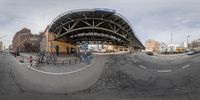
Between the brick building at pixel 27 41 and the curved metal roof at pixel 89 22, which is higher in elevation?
the curved metal roof at pixel 89 22

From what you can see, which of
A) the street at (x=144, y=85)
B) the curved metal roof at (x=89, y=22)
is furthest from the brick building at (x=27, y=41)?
the street at (x=144, y=85)

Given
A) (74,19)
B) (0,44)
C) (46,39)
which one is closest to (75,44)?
(74,19)

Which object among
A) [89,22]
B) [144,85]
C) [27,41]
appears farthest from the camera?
[27,41]

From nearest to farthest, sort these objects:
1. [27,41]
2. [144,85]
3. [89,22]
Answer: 1. [144,85]
2. [89,22]
3. [27,41]

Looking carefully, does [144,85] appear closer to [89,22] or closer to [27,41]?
[89,22]

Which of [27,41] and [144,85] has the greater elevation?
[27,41]

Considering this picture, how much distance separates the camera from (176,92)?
486 cm

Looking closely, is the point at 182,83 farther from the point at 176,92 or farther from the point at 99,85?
the point at 99,85

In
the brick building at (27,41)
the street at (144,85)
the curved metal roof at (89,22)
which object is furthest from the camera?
the brick building at (27,41)

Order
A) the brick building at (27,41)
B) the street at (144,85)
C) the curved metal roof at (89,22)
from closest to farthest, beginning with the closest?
1. the street at (144,85)
2. the curved metal roof at (89,22)
3. the brick building at (27,41)

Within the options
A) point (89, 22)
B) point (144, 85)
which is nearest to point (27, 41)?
point (89, 22)

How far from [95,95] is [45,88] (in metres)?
1.75

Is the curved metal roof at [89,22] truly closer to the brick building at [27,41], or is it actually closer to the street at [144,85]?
the brick building at [27,41]

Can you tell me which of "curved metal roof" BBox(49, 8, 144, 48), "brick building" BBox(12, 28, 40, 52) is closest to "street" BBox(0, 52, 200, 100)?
"curved metal roof" BBox(49, 8, 144, 48)
